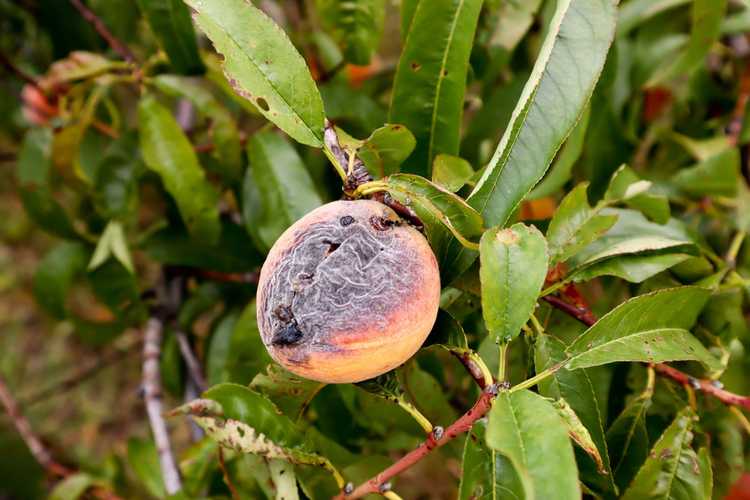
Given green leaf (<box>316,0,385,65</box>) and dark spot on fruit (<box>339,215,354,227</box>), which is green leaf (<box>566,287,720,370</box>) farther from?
green leaf (<box>316,0,385,65</box>)

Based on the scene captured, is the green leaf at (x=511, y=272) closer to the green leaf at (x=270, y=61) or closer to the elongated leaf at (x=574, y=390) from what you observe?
the elongated leaf at (x=574, y=390)

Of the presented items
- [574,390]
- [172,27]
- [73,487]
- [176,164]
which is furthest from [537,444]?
[73,487]

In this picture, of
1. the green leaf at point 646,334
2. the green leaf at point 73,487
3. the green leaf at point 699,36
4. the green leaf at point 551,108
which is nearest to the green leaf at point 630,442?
the green leaf at point 646,334

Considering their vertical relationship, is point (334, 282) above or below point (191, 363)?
above

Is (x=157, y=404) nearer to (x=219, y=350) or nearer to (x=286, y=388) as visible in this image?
(x=219, y=350)

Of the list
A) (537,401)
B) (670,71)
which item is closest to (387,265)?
(537,401)

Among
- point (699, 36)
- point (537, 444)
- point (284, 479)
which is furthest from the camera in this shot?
point (699, 36)

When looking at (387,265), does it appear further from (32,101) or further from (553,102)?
(32,101)
